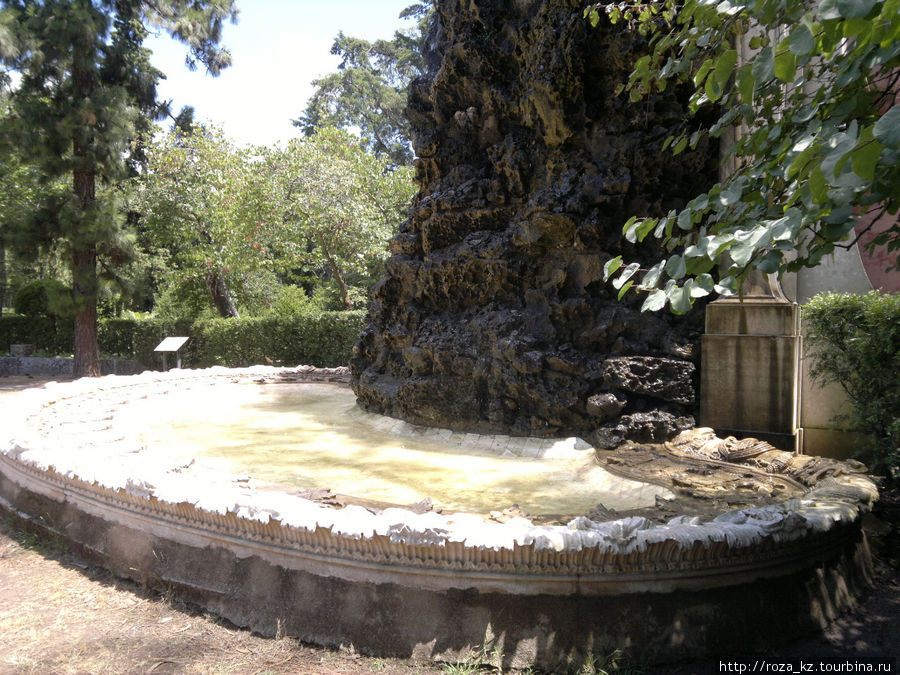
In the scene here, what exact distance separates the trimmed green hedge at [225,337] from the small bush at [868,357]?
10323mm

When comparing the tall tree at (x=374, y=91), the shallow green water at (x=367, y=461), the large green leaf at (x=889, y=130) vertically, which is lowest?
the shallow green water at (x=367, y=461)

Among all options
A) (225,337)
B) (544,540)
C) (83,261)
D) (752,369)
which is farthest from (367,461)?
(83,261)

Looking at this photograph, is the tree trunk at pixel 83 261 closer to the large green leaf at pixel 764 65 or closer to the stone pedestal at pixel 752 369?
the stone pedestal at pixel 752 369

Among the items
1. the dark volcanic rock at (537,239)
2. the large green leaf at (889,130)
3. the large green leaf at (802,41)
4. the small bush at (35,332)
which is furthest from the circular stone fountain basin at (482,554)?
the small bush at (35,332)

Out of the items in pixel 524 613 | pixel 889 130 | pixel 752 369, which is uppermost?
pixel 889 130

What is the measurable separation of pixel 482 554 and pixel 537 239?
479 centimetres

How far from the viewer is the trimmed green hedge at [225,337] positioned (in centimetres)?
1550

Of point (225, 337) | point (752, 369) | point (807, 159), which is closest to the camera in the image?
point (807, 159)

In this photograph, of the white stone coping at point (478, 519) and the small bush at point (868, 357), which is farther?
the small bush at point (868, 357)

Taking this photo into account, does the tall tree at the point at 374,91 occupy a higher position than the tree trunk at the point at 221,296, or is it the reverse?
the tall tree at the point at 374,91

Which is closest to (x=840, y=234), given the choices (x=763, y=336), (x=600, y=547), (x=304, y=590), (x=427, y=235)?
(x=600, y=547)

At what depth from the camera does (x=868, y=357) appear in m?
4.46

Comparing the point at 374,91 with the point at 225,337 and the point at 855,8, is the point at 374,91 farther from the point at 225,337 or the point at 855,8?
the point at 855,8

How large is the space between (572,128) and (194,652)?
20.6ft
